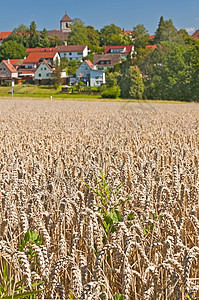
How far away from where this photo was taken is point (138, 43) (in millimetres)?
119375

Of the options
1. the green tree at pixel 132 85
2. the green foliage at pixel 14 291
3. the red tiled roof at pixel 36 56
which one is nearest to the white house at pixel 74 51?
the red tiled roof at pixel 36 56

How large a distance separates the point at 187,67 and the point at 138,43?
61804 millimetres

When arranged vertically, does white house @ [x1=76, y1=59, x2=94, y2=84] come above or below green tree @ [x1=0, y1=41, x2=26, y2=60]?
below

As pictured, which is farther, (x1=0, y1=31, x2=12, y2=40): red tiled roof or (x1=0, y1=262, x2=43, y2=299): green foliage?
(x1=0, y1=31, x2=12, y2=40): red tiled roof

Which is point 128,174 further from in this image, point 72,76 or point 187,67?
point 72,76

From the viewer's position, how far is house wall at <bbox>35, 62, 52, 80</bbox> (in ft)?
318

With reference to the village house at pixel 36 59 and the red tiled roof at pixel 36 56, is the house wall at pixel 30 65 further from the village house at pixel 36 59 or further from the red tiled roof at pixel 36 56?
the red tiled roof at pixel 36 56

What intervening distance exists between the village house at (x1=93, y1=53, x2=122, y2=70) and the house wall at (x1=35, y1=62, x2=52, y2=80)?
44.0ft

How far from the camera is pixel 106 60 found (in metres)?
99.9

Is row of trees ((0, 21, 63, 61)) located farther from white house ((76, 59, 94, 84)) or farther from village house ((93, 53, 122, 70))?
white house ((76, 59, 94, 84))

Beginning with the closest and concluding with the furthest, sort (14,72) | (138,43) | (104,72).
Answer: (104,72)
(14,72)
(138,43)

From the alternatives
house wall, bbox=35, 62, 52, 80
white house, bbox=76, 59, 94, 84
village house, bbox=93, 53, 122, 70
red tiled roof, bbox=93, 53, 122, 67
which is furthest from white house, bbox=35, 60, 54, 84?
red tiled roof, bbox=93, 53, 122, 67

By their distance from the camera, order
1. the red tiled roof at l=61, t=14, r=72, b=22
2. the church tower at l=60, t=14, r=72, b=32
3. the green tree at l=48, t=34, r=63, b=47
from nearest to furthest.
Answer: the green tree at l=48, t=34, r=63, b=47 < the church tower at l=60, t=14, r=72, b=32 < the red tiled roof at l=61, t=14, r=72, b=22

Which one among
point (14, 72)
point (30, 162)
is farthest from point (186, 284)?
point (14, 72)
